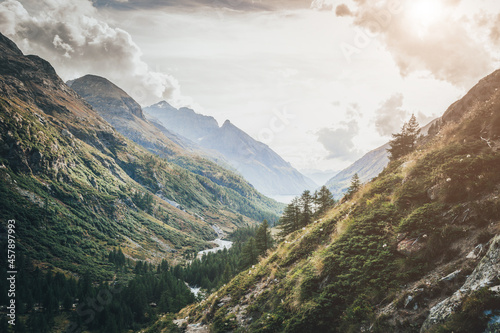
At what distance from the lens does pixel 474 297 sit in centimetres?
663

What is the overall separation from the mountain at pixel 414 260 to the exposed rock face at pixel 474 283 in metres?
0.04

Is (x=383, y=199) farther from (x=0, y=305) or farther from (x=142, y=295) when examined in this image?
(x=0, y=305)

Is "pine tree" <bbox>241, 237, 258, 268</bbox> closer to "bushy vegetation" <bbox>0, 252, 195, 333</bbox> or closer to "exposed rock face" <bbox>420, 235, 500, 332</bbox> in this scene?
"bushy vegetation" <bbox>0, 252, 195, 333</bbox>

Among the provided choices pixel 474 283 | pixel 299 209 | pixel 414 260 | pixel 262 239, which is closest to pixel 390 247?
pixel 414 260

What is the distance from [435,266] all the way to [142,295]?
97.1 metres

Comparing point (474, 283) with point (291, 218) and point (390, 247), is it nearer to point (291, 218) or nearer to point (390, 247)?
point (390, 247)

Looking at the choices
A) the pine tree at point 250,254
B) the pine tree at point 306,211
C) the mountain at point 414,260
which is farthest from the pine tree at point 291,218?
the mountain at point 414,260

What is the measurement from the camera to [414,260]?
988cm

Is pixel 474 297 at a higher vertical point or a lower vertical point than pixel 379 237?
lower

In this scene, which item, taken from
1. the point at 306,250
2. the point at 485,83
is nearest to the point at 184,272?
the point at 306,250

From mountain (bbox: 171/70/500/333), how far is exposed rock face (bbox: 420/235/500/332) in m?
0.04

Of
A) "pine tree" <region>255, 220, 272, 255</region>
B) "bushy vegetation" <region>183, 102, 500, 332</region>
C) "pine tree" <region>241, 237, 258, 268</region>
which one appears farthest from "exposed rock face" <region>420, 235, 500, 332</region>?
"pine tree" <region>241, 237, 258, 268</region>

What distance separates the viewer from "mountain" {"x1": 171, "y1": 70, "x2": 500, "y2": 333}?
7.56m

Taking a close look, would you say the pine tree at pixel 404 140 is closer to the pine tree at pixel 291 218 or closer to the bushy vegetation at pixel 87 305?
the pine tree at pixel 291 218
